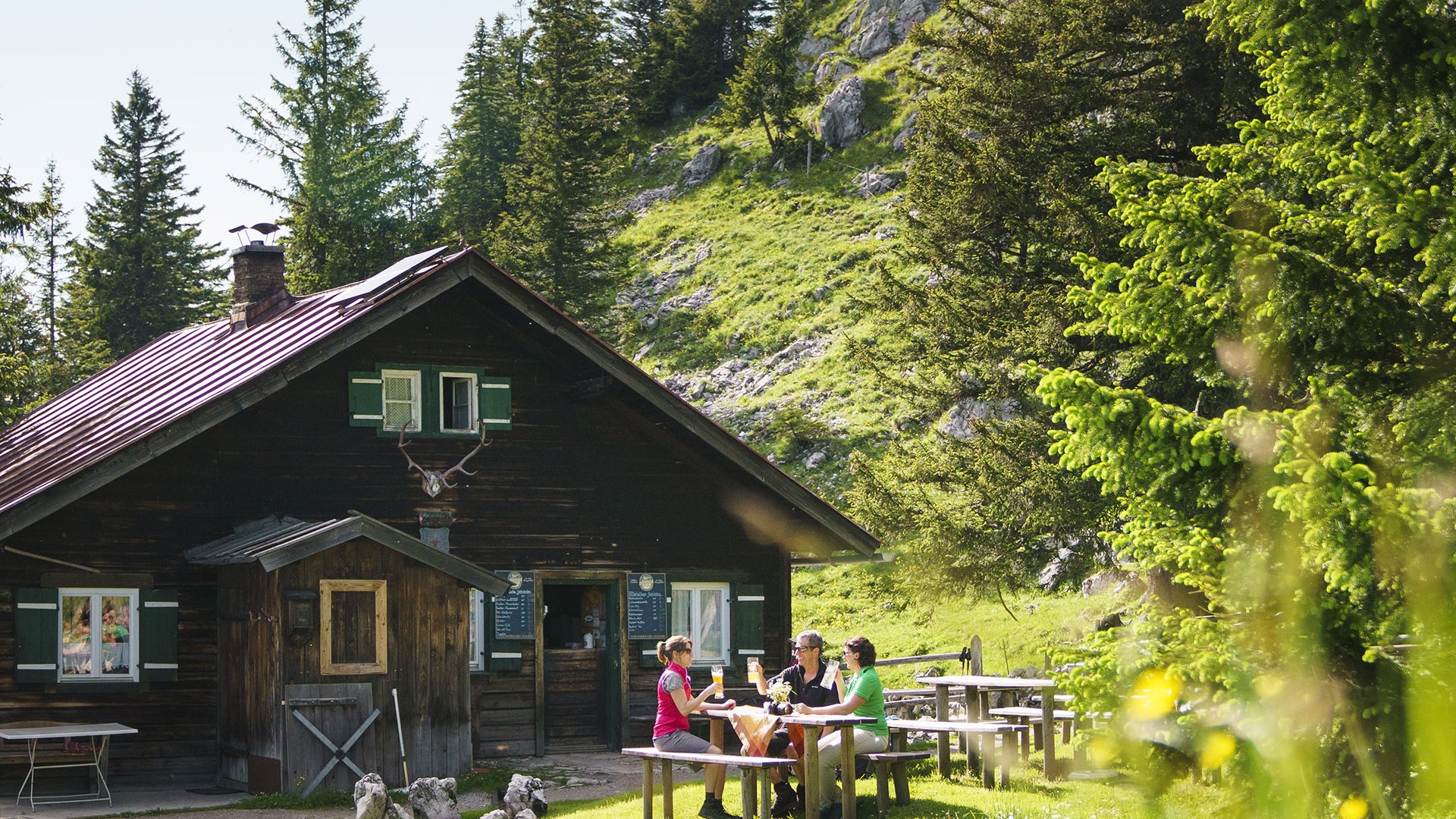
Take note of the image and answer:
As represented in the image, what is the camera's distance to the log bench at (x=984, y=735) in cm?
1282

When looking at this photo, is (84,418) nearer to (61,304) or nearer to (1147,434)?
(1147,434)

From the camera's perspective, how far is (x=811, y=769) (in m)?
11.3

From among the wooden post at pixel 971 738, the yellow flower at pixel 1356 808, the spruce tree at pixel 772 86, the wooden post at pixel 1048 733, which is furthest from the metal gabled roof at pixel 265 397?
the spruce tree at pixel 772 86

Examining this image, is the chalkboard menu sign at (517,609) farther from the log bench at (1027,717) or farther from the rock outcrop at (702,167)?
the rock outcrop at (702,167)

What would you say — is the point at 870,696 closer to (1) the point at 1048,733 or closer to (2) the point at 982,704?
(1) the point at 1048,733

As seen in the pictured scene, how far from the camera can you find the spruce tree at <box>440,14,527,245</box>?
6191 cm

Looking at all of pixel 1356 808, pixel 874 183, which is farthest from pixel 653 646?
pixel 874 183

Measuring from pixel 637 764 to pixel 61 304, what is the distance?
46.6m

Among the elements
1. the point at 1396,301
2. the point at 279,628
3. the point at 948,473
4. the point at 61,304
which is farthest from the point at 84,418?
the point at 61,304

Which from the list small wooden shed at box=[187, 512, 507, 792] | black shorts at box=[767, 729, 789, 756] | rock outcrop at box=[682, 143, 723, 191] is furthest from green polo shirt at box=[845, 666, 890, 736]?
rock outcrop at box=[682, 143, 723, 191]

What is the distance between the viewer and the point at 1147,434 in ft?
27.6

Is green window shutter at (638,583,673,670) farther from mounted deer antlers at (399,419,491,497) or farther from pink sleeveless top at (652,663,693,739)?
pink sleeveless top at (652,663,693,739)

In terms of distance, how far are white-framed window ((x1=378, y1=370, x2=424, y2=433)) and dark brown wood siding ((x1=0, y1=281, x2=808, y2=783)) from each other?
200 mm

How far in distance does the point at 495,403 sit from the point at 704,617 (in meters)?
4.12
